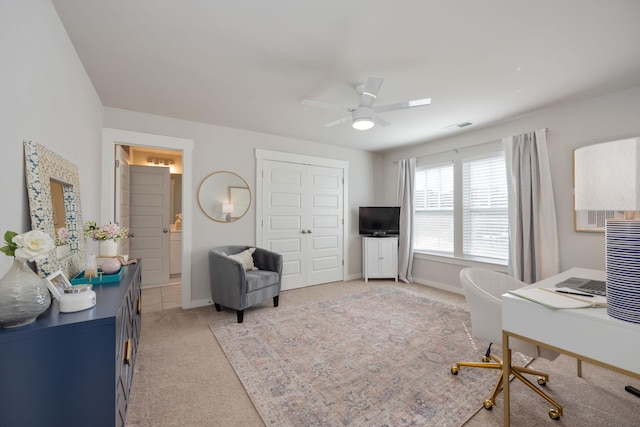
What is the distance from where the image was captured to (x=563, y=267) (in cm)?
317

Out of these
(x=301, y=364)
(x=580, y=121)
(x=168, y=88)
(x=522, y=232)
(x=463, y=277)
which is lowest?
(x=301, y=364)

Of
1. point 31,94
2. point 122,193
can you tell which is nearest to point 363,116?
point 31,94

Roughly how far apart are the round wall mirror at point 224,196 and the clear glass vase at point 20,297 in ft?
8.92

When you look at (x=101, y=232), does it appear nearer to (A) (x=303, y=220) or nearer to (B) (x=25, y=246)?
(B) (x=25, y=246)

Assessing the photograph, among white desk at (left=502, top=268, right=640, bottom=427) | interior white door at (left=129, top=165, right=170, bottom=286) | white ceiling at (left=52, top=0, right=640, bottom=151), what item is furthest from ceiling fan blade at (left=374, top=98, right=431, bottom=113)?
interior white door at (left=129, top=165, right=170, bottom=286)

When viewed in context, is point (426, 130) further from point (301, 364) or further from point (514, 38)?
point (301, 364)

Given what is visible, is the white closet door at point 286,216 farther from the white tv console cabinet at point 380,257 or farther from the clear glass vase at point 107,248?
the clear glass vase at point 107,248

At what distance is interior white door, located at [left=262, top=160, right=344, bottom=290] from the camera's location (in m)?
4.35

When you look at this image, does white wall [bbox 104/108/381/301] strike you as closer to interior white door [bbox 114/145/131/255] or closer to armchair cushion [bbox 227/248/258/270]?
→ armchair cushion [bbox 227/248/258/270]

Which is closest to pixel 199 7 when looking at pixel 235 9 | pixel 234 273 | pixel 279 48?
pixel 235 9

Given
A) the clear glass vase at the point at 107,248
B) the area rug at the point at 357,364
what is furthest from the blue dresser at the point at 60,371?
the clear glass vase at the point at 107,248

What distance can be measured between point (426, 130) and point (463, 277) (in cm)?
277

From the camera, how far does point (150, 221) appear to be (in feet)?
15.6

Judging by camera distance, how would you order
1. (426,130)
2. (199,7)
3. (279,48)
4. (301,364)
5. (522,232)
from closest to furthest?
(199,7) < (279,48) < (301,364) < (522,232) < (426,130)
